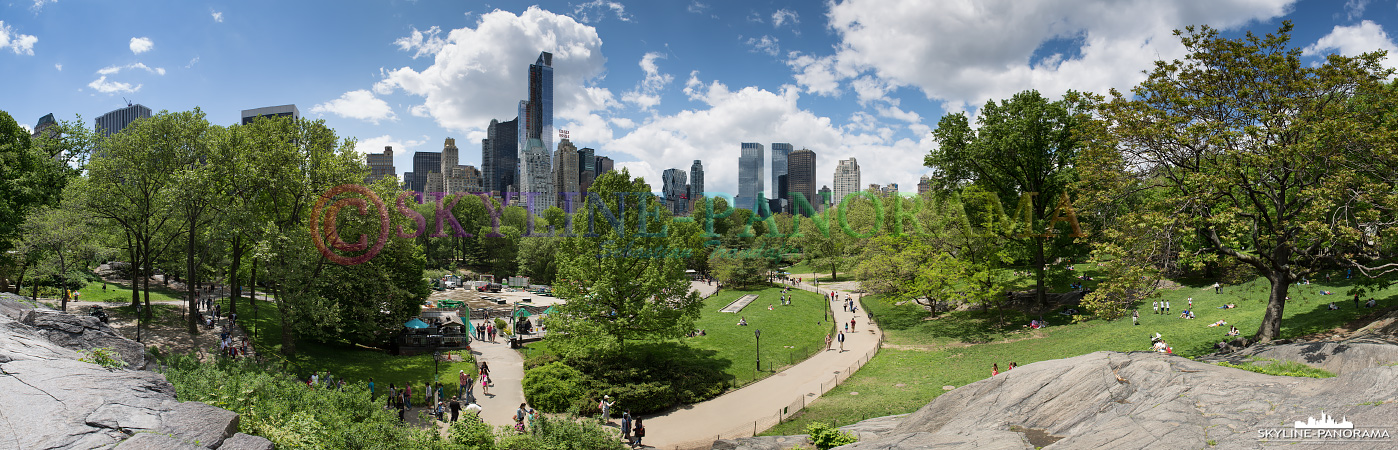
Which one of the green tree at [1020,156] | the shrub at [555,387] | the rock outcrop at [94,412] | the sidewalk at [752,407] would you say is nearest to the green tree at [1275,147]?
the green tree at [1020,156]

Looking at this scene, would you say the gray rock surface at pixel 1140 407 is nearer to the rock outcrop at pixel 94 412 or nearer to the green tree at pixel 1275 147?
the green tree at pixel 1275 147

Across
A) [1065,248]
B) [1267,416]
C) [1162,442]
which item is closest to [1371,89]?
[1267,416]

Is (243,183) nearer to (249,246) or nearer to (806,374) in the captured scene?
(249,246)

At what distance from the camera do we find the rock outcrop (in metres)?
8.41

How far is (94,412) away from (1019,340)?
109 ft

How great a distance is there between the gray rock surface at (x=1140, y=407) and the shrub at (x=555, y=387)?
12.3 m

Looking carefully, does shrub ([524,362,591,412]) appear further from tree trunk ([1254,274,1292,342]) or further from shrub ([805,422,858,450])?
tree trunk ([1254,274,1292,342])

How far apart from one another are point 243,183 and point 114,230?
45.8ft

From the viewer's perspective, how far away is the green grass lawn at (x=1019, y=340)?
20.8 meters

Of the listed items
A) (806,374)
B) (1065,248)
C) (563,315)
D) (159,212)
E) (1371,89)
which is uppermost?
(1371,89)

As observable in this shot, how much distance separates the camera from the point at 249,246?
2909 centimetres

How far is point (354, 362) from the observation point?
89.5 ft

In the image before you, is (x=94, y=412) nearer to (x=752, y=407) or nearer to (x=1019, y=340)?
(x=752, y=407)

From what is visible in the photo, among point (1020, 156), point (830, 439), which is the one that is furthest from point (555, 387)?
point (1020, 156)
